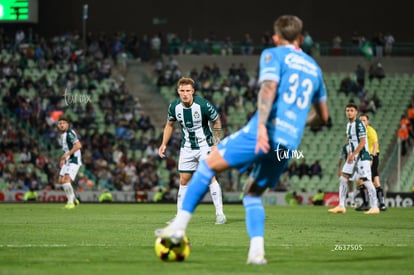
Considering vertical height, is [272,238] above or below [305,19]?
below

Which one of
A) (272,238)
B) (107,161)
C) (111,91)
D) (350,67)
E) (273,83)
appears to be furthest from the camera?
(350,67)

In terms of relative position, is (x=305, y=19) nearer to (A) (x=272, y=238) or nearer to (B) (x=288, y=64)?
(A) (x=272, y=238)

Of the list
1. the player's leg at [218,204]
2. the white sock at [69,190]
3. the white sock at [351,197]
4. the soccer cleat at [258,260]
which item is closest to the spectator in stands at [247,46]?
the white sock at [351,197]

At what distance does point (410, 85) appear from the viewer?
44000 mm

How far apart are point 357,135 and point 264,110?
532 inches

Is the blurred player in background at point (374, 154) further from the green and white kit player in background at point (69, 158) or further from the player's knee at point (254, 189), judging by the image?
the player's knee at point (254, 189)

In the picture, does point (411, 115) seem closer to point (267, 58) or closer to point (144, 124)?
point (144, 124)

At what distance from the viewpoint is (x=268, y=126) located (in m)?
9.28

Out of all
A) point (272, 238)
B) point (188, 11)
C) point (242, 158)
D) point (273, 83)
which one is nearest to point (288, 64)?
point (273, 83)

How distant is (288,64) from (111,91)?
31.6 metres

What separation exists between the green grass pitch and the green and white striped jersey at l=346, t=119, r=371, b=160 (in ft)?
17.5

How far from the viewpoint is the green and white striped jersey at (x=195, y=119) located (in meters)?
16.8

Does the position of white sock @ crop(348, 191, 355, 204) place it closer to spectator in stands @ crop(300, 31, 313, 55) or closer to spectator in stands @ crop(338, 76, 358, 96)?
spectator in stands @ crop(338, 76, 358, 96)

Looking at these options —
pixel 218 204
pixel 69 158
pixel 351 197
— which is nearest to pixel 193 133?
pixel 218 204
